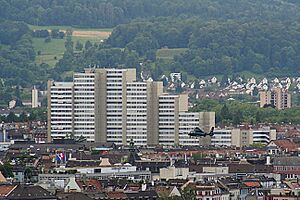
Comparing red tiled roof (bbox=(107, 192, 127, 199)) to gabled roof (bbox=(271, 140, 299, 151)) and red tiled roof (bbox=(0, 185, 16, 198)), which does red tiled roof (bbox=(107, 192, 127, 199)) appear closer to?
red tiled roof (bbox=(0, 185, 16, 198))

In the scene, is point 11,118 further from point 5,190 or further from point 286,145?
point 5,190

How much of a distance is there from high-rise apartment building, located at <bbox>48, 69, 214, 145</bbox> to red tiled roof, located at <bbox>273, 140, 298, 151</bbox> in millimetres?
8526

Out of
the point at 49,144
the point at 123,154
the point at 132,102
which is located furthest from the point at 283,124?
the point at 123,154

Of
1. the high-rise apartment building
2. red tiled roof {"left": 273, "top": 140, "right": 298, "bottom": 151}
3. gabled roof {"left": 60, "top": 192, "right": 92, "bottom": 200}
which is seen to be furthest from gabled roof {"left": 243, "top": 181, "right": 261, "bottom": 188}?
the high-rise apartment building

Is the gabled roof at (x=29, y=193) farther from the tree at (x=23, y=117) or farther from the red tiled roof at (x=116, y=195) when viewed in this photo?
the tree at (x=23, y=117)

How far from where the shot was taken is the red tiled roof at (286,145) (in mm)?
139038

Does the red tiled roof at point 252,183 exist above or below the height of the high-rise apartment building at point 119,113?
below

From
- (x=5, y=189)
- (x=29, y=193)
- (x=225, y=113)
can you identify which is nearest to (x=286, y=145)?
(x=225, y=113)

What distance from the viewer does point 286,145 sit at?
142m

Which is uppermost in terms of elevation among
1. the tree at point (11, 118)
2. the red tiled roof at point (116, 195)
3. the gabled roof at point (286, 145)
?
the tree at point (11, 118)

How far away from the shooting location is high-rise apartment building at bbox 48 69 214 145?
15300 centimetres

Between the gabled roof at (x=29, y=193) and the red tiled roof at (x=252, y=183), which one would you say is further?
the red tiled roof at (x=252, y=183)

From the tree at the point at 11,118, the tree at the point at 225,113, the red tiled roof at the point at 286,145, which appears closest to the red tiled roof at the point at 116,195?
the red tiled roof at the point at 286,145

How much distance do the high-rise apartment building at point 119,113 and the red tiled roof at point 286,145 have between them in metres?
8.53
